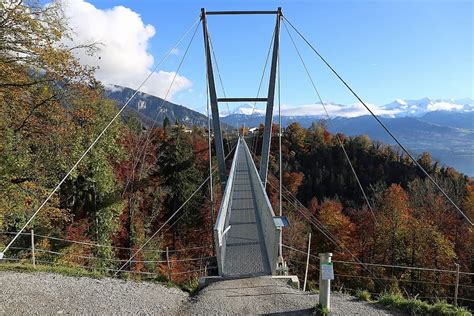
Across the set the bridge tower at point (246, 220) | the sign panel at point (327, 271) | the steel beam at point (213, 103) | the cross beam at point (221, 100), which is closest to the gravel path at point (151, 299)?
the sign panel at point (327, 271)

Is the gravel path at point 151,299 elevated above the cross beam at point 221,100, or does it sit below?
below

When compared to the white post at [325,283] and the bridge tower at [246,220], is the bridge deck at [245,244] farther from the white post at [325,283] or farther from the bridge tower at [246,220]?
the white post at [325,283]

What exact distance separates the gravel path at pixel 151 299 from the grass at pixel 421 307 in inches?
9.6

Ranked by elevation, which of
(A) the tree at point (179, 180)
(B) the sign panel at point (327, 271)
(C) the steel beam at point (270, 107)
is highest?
(C) the steel beam at point (270, 107)

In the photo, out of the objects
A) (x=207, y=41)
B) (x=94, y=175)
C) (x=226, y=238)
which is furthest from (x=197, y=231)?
(x=226, y=238)

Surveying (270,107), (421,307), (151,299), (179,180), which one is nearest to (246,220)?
(151,299)

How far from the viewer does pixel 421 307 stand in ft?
18.0

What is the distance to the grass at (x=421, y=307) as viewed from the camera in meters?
5.29

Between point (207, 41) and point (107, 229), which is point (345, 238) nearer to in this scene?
point (107, 229)

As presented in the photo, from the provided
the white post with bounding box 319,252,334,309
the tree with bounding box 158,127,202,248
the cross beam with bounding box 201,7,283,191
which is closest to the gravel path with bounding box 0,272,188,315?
the white post with bounding box 319,252,334,309

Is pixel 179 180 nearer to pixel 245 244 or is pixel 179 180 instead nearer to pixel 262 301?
pixel 245 244

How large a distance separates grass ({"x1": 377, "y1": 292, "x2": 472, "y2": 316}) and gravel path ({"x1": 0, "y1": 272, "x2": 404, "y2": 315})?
0.80 feet

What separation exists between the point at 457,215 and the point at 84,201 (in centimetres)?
3624

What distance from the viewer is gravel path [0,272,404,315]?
215 inches
